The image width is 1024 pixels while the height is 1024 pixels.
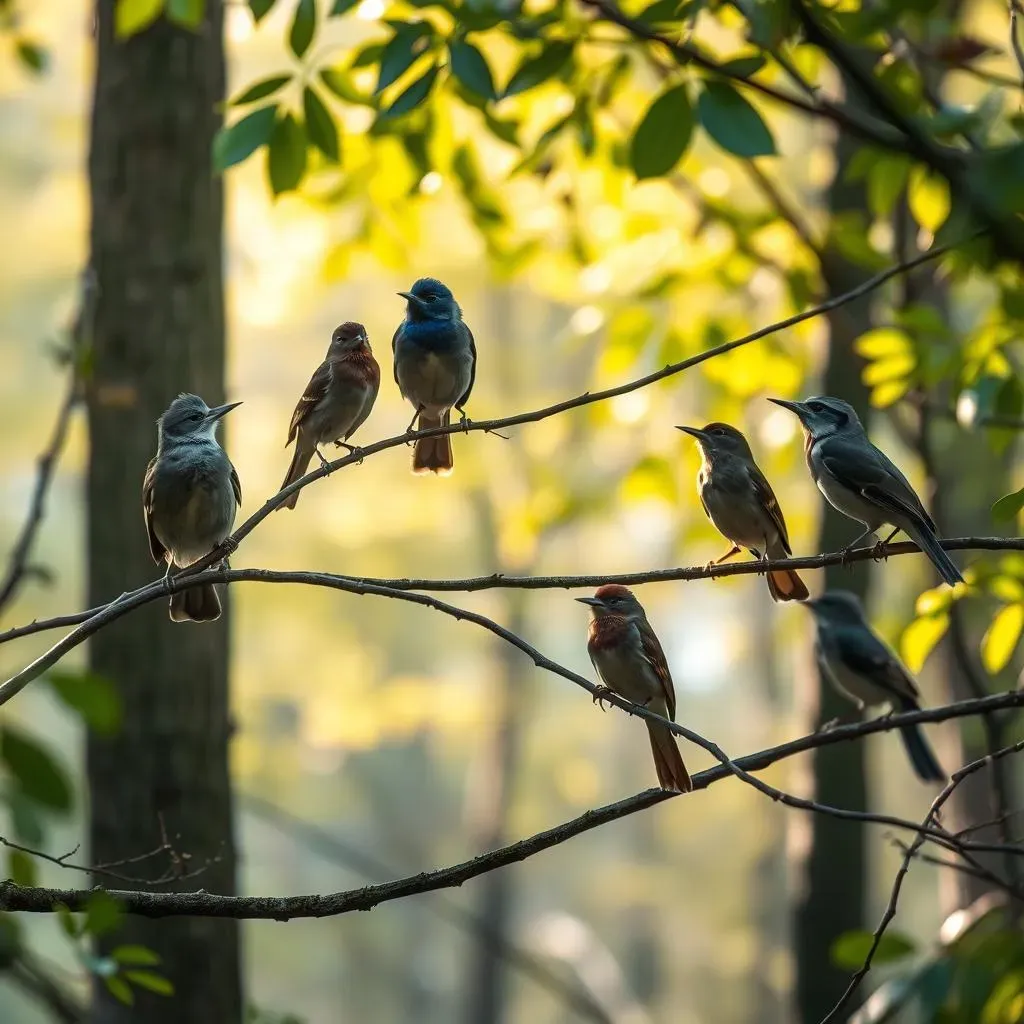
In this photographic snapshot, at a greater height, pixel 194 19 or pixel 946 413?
pixel 194 19

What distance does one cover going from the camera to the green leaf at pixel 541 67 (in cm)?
328

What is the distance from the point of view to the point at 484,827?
1653cm

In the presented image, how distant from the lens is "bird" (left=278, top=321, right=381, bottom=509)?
411 cm

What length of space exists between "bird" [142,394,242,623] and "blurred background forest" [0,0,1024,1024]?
149 mm

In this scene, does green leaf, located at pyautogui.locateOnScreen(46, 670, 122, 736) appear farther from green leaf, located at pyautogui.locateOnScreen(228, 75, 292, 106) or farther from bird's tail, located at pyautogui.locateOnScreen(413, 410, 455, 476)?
bird's tail, located at pyautogui.locateOnScreen(413, 410, 455, 476)

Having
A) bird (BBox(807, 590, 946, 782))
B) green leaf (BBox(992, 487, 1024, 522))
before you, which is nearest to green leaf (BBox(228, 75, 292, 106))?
green leaf (BBox(992, 487, 1024, 522))

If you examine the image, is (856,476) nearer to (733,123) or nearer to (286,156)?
(733,123)

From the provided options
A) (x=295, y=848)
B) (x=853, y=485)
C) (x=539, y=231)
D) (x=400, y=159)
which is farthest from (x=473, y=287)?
(x=295, y=848)

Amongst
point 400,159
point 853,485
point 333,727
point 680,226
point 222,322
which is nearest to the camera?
point 853,485

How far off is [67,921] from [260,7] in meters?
2.07

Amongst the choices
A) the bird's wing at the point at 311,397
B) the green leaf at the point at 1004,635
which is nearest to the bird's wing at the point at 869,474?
the green leaf at the point at 1004,635

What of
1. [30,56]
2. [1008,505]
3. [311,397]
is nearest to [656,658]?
[311,397]

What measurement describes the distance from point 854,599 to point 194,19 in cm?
406

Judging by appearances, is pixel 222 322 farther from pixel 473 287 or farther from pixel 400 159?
pixel 473 287
